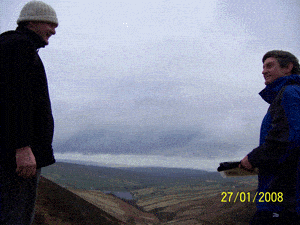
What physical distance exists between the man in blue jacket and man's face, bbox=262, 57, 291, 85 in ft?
0.97

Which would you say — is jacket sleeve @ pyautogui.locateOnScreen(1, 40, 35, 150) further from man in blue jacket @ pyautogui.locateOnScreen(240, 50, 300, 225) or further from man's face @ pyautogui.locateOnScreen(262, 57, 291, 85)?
man's face @ pyautogui.locateOnScreen(262, 57, 291, 85)

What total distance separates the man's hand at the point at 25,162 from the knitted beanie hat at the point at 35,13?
4.10 ft

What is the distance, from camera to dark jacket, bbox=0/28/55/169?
6.21ft

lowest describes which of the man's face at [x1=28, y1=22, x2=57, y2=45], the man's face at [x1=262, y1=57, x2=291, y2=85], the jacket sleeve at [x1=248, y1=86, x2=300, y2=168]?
the jacket sleeve at [x1=248, y1=86, x2=300, y2=168]

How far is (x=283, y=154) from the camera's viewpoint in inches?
73.9

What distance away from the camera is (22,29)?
229cm

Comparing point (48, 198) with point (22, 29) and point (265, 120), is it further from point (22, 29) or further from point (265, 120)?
point (265, 120)

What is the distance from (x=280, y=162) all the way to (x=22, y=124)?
202 cm

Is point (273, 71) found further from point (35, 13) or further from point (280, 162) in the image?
point (35, 13)

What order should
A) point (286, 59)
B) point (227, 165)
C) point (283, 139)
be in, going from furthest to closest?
point (286, 59)
point (227, 165)
point (283, 139)

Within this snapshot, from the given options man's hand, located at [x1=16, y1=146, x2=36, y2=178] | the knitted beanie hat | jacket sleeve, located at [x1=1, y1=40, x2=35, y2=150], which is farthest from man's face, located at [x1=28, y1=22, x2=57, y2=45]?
man's hand, located at [x1=16, y1=146, x2=36, y2=178]

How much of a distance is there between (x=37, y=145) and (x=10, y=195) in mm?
428

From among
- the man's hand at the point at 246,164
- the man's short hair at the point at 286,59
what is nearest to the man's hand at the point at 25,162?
the man's hand at the point at 246,164

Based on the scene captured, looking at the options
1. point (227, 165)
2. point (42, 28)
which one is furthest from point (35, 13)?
point (227, 165)
